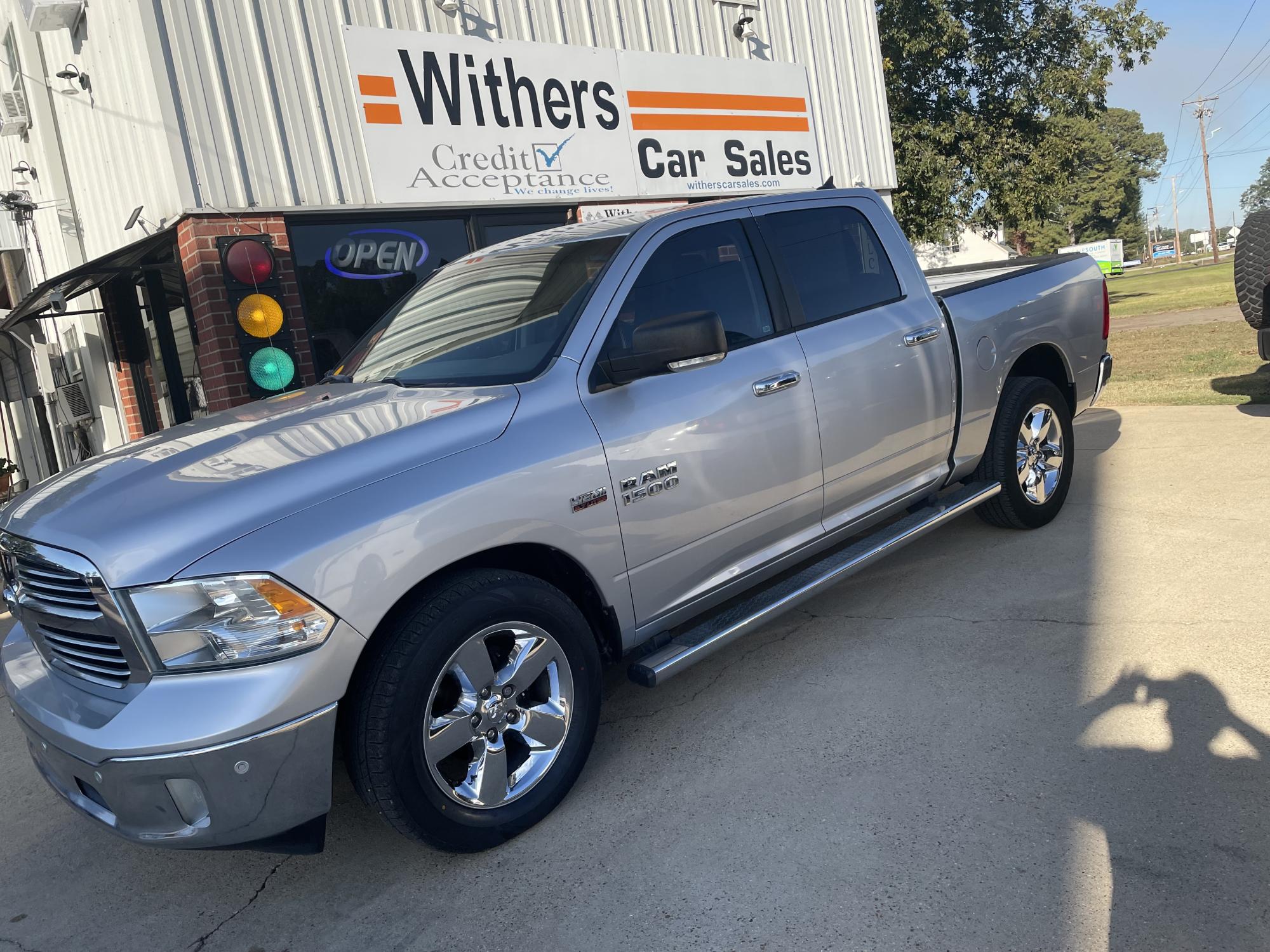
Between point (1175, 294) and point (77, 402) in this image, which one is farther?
point (1175, 294)

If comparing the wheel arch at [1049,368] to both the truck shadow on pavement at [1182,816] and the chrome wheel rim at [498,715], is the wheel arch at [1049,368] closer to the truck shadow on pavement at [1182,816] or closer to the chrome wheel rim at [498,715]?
the truck shadow on pavement at [1182,816]

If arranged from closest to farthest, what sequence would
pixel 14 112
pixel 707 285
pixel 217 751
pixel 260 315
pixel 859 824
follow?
pixel 217 751
pixel 859 824
pixel 707 285
pixel 260 315
pixel 14 112

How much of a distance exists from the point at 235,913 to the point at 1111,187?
262 feet

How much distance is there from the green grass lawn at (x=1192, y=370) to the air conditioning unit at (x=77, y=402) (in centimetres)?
1176

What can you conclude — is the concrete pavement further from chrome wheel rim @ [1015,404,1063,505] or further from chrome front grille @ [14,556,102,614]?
chrome front grille @ [14,556,102,614]

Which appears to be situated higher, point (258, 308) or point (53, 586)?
point (258, 308)

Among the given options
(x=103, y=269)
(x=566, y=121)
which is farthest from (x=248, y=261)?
(x=566, y=121)

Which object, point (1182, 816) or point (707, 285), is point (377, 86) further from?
point (1182, 816)

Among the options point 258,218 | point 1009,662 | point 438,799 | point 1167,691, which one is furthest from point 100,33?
point 1167,691

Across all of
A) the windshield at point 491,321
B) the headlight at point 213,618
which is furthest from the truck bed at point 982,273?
the headlight at point 213,618

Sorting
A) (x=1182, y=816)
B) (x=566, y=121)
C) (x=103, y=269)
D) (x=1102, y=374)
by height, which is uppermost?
(x=566, y=121)

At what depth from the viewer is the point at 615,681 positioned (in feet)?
13.4

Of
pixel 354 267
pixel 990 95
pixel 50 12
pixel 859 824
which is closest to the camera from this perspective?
pixel 859 824

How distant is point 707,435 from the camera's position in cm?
336
